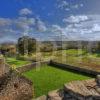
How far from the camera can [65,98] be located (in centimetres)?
736

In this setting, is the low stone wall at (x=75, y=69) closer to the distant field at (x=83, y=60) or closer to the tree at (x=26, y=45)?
the distant field at (x=83, y=60)

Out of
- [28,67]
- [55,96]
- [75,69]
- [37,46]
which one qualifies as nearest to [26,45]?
[37,46]

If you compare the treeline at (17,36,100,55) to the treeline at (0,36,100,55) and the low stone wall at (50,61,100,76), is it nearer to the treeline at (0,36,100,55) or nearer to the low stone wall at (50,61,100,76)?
the treeline at (0,36,100,55)

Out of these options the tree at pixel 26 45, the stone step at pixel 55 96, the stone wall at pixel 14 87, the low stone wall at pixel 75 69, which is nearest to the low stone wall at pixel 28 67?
the low stone wall at pixel 75 69

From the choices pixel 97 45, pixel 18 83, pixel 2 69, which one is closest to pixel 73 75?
pixel 2 69

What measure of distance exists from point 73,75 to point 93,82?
1515 centimetres

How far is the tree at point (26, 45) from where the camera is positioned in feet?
118

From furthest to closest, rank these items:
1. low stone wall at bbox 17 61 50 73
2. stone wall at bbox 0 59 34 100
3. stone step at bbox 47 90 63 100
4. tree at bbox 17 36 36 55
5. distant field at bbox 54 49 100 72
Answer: tree at bbox 17 36 36 55 → distant field at bbox 54 49 100 72 → low stone wall at bbox 17 61 50 73 → stone wall at bbox 0 59 34 100 → stone step at bbox 47 90 63 100

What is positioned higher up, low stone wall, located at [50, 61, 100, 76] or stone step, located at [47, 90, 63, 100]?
stone step, located at [47, 90, 63, 100]

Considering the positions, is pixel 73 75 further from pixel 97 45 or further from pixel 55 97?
pixel 97 45

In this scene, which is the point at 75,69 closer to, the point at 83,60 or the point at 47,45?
the point at 83,60

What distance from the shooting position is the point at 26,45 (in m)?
36.2

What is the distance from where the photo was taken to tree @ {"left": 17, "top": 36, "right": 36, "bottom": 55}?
118ft

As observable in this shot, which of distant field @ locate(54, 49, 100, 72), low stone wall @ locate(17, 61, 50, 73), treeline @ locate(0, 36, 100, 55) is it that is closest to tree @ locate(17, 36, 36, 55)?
treeline @ locate(0, 36, 100, 55)
